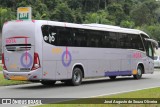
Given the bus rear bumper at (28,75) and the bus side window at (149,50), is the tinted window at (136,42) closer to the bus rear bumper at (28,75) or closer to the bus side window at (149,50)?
the bus side window at (149,50)

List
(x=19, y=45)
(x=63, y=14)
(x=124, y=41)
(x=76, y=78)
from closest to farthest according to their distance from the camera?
(x=19, y=45) → (x=76, y=78) → (x=124, y=41) → (x=63, y=14)

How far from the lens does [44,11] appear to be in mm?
86312

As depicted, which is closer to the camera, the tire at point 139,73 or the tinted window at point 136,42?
the tinted window at point 136,42

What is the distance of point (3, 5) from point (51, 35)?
67.3 m

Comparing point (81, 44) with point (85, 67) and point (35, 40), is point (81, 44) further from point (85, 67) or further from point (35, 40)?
point (35, 40)

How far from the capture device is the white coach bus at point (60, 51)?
19.2m

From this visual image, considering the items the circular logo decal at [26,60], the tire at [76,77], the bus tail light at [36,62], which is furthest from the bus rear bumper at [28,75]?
the tire at [76,77]

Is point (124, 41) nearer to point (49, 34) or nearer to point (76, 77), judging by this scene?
point (76, 77)

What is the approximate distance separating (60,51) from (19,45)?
6.84 ft

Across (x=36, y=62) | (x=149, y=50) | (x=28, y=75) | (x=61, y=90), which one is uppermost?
(x=36, y=62)

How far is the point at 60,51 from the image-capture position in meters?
20.3

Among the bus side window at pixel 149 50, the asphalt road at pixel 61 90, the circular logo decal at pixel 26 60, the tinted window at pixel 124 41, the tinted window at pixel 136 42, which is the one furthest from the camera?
the bus side window at pixel 149 50

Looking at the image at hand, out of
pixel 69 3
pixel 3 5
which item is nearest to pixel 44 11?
pixel 3 5

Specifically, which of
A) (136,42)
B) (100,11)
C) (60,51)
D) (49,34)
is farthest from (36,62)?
(100,11)
